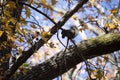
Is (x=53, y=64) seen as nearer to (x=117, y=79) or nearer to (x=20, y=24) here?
(x=20, y=24)

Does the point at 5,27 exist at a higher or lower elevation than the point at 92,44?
higher

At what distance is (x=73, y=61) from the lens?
11.2 feet

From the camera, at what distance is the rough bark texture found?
3.22m

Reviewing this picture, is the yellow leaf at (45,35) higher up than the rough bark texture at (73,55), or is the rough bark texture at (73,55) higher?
the yellow leaf at (45,35)

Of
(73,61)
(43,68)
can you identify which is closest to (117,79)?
(73,61)

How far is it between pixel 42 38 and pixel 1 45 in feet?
2.19

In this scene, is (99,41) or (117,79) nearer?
(99,41)

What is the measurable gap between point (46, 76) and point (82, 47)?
614 mm

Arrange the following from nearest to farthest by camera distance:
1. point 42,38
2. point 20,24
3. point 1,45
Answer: point 20,24
point 42,38
point 1,45

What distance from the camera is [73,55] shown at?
11.1 feet

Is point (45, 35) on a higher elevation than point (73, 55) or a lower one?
higher

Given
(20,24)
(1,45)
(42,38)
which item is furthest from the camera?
(1,45)

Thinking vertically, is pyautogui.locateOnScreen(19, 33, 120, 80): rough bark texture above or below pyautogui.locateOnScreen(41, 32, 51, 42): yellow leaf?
below

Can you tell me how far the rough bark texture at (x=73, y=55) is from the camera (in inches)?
127
